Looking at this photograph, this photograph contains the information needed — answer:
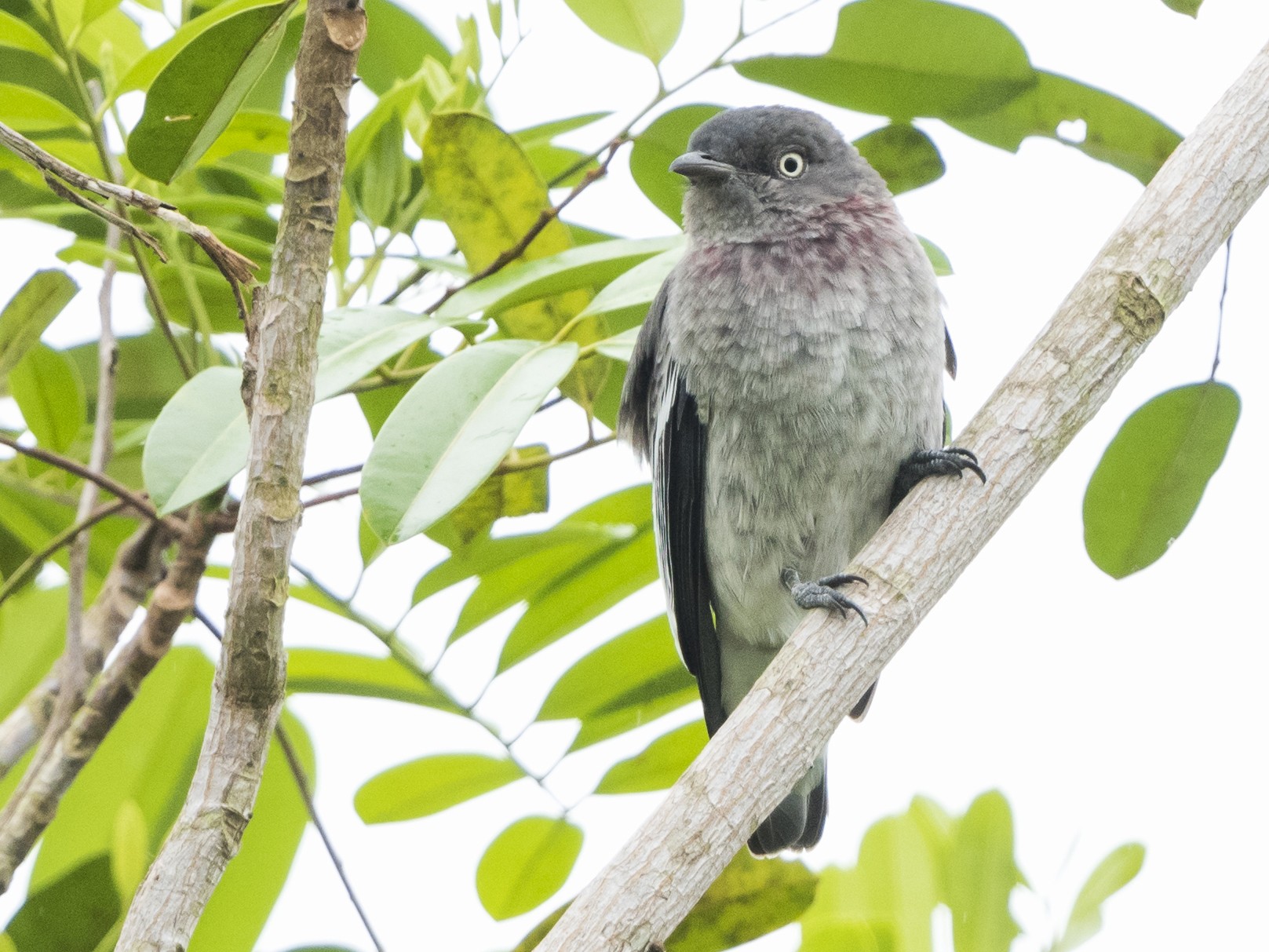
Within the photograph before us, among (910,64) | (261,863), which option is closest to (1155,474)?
(910,64)

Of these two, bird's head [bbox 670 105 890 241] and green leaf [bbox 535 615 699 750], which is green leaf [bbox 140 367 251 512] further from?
bird's head [bbox 670 105 890 241]

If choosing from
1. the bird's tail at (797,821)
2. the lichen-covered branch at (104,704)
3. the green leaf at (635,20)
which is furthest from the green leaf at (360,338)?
the bird's tail at (797,821)

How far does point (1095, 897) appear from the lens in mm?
2119

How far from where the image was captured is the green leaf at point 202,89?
181cm

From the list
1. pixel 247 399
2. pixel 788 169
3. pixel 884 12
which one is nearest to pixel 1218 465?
pixel 884 12

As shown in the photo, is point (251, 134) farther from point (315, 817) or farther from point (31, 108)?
point (315, 817)

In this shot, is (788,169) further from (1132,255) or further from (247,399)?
(247,399)

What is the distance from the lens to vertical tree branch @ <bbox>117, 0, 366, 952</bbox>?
1602 millimetres

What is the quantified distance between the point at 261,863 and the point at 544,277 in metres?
1.25

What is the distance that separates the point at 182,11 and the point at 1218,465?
2.41 metres

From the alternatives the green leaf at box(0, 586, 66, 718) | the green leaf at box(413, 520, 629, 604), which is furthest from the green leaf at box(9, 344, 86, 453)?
the green leaf at box(413, 520, 629, 604)

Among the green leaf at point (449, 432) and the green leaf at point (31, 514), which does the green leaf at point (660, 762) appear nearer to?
the green leaf at point (449, 432)

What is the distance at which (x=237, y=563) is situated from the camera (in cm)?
167

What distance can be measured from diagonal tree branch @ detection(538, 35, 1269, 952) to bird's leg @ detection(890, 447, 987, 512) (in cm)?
2
